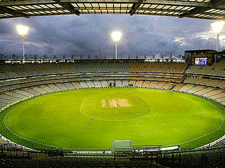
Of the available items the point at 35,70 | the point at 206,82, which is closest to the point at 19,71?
the point at 35,70

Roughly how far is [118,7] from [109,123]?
69.4ft

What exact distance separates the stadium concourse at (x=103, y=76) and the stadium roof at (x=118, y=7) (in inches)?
1121

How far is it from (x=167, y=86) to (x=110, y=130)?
46303mm

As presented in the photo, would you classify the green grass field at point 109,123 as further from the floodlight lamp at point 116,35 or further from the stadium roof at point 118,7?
the floodlight lamp at point 116,35

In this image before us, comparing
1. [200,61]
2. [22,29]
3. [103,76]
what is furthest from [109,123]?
[200,61]

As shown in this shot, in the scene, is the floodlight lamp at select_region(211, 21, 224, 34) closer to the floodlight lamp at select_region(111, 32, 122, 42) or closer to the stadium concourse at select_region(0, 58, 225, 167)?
the stadium concourse at select_region(0, 58, 225, 167)

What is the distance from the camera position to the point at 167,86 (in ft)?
221

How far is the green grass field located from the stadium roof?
1948cm

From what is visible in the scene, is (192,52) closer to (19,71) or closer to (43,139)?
(43,139)

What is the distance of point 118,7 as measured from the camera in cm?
2328

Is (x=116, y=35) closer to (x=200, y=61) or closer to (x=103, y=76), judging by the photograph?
(x=103, y=76)

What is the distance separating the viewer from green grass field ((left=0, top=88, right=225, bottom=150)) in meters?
25.0

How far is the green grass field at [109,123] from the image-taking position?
25.0 metres

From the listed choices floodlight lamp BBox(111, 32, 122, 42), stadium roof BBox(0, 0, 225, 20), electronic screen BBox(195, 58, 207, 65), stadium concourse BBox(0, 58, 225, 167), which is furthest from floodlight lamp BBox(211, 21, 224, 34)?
floodlight lamp BBox(111, 32, 122, 42)
